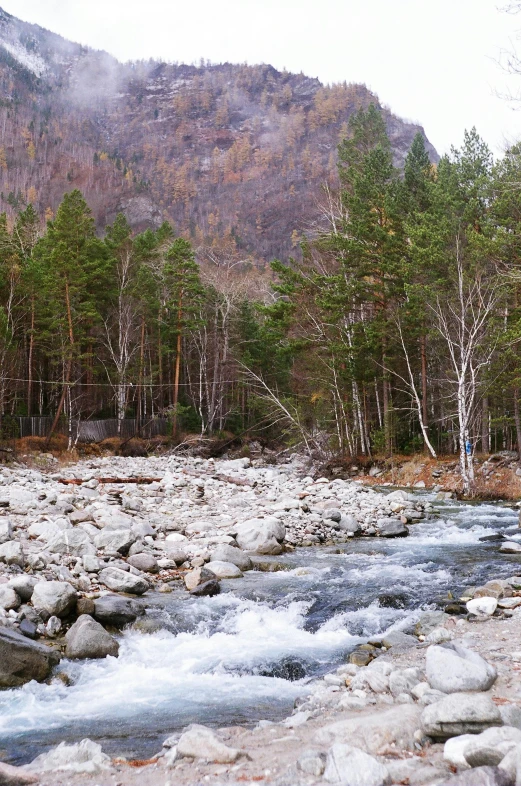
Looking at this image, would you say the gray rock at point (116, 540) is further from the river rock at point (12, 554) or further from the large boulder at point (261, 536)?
the large boulder at point (261, 536)

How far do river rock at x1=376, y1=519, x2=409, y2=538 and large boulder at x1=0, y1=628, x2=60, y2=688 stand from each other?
27.0 feet

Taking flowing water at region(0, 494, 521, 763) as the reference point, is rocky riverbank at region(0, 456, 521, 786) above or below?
above

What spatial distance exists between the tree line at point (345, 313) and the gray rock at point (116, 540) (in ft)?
35.2

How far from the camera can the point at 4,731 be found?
4379 millimetres

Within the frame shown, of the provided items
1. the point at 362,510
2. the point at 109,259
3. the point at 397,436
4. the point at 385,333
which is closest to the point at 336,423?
the point at 397,436

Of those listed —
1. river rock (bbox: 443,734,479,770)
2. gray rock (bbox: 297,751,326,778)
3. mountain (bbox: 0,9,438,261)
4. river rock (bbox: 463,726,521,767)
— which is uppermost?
mountain (bbox: 0,9,438,261)

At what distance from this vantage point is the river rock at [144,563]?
8828 millimetres

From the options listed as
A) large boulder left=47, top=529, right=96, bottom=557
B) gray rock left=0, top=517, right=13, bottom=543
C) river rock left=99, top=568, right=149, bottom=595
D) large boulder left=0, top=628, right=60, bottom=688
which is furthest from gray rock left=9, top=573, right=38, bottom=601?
gray rock left=0, top=517, right=13, bottom=543

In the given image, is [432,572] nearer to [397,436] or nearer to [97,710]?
[97,710]

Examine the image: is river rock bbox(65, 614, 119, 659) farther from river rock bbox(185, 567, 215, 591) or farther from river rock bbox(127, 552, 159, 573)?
river rock bbox(127, 552, 159, 573)

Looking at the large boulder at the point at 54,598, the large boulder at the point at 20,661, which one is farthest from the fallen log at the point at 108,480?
the large boulder at the point at 20,661

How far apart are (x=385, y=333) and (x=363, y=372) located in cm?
196

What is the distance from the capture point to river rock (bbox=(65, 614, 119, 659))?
5.74 meters

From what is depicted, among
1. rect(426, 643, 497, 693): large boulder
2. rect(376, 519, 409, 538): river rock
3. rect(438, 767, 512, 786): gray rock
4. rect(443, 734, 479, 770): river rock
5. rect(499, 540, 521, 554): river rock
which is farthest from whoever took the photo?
rect(376, 519, 409, 538): river rock
